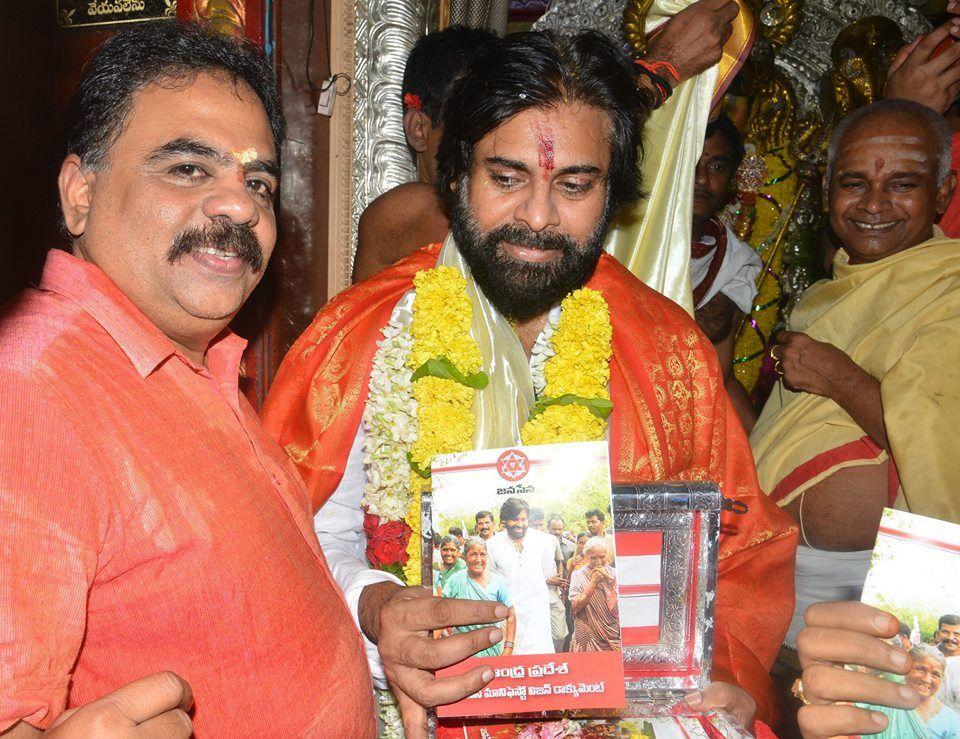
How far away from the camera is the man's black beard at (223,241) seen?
5.34ft

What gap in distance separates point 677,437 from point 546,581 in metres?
0.86

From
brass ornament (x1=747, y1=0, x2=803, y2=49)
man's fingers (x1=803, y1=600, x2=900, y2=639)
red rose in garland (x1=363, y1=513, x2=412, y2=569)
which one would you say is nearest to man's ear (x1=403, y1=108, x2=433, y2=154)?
red rose in garland (x1=363, y1=513, x2=412, y2=569)

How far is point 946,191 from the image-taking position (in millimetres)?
3135

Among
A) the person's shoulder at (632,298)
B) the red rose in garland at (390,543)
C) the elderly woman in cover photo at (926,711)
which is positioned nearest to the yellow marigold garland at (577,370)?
the person's shoulder at (632,298)

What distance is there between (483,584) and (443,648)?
0.48 feet

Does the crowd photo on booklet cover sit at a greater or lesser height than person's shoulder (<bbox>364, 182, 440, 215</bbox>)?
lesser

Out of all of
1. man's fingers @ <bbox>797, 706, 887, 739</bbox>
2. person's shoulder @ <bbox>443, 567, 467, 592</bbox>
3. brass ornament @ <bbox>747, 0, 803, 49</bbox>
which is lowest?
man's fingers @ <bbox>797, 706, 887, 739</bbox>

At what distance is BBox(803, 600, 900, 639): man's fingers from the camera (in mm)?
1415

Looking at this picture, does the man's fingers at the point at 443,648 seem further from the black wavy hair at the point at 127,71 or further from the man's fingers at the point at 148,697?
the black wavy hair at the point at 127,71

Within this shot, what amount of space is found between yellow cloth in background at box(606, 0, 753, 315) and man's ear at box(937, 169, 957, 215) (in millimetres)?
971

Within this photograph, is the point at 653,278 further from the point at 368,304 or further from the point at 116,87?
the point at 116,87

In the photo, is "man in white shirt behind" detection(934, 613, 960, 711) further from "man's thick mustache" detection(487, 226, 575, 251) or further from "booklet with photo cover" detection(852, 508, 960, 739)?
"man's thick mustache" detection(487, 226, 575, 251)

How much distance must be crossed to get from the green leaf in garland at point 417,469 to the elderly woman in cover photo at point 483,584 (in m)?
0.51

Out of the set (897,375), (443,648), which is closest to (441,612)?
(443,648)
